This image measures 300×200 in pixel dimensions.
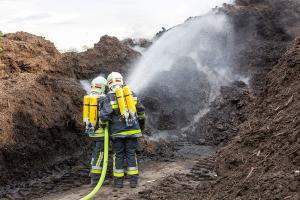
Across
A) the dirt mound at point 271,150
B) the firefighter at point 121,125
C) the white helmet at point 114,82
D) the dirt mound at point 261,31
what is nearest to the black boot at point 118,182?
the firefighter at point 121,125

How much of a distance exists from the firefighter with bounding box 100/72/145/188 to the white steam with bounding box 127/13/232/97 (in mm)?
4392

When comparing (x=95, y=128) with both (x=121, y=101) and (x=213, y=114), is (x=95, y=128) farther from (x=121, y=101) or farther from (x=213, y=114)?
(x=213, y=114)

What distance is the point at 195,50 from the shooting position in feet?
43.2

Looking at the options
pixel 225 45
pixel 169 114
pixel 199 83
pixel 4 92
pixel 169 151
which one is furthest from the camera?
pixel 225 45

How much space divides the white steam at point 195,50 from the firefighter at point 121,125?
4392 mm

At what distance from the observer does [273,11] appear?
14344 mm

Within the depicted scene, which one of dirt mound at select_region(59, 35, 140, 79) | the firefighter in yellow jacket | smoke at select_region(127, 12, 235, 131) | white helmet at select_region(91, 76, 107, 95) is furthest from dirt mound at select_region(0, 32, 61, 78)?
the firefighter in yellow jacket

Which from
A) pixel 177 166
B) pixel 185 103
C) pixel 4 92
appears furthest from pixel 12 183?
pixel 185 103

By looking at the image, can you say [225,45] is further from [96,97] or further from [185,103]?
[96,97]

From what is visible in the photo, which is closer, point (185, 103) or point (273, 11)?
point (185, 103)

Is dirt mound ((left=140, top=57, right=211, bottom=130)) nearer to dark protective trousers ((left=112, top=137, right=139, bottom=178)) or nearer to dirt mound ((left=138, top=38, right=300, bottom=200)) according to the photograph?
dirt mound ((left=138, top=38, right=300, bottom=200))

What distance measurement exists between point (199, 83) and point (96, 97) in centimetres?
531

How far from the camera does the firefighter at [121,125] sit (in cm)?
701

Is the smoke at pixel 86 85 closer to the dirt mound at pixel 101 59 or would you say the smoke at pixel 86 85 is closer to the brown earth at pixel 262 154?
the dirt mound at pixel 101 59
